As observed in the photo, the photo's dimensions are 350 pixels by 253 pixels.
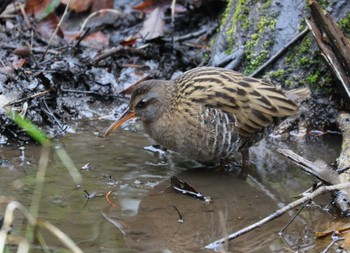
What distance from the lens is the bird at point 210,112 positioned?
241 inches

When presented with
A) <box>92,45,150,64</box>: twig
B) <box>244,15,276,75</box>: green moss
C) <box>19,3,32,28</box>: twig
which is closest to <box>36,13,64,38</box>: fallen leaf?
<box>19,3,32,28</box>: twig

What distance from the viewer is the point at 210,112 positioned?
20.0ft

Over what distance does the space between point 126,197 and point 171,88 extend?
4.72 feet

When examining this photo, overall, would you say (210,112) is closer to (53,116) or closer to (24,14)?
(53,116)

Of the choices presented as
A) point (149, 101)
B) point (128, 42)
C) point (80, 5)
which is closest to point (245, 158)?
point (149, 101)

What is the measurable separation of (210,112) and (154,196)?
993 millimetres

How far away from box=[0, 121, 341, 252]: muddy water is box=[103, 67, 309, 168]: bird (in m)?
0.27

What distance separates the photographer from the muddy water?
186 inches

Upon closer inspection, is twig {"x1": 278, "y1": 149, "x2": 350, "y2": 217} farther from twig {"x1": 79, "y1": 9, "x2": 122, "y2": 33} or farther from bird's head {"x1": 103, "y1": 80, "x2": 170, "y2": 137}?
twig {"x1": 79, "y1": 9, "x2": 122, "y2": 33}

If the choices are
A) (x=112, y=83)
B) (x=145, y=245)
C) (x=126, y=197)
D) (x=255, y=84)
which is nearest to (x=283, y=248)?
(x=145, y=245)

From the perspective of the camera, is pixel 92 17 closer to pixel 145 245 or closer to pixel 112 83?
pixel 112 83

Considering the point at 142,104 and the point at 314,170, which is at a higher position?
the point at 142,104

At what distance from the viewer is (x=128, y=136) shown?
23.2ft

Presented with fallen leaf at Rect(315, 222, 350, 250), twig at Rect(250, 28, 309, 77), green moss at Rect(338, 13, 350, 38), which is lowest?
fallen leaf at Rect(315, 222, 350, 250)
